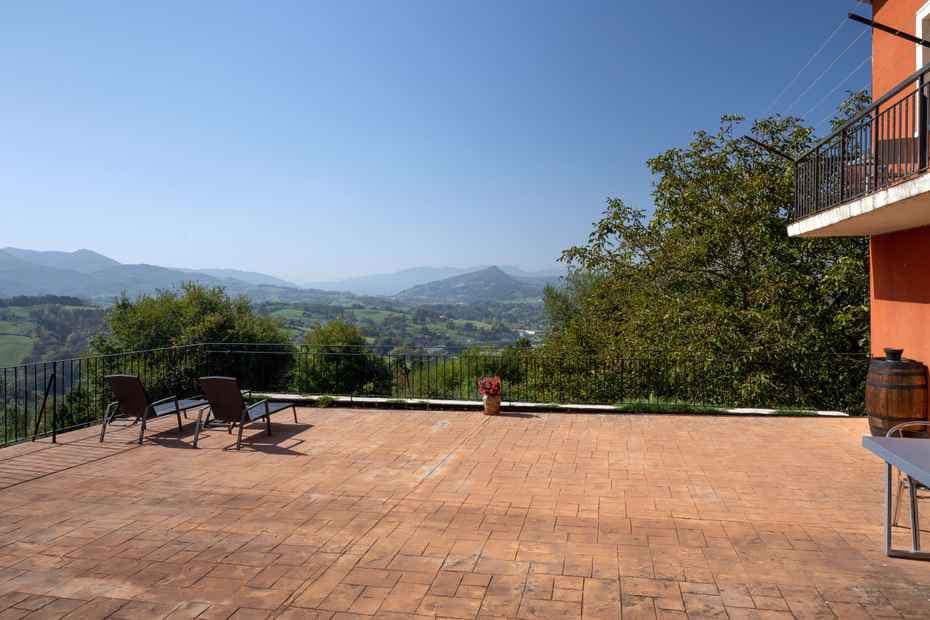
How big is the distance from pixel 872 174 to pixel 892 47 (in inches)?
80.8

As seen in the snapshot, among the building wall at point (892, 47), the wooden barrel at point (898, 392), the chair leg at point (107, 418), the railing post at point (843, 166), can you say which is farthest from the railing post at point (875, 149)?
the chair leg at point (107, 418)

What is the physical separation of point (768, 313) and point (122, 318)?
28571 millimetres

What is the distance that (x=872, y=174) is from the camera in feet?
23.1

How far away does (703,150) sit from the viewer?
1595 cm

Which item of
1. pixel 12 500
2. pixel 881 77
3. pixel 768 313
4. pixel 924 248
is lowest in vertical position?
pixel 12 500

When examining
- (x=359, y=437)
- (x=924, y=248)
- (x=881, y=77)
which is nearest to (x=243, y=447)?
(x=359, y=437)

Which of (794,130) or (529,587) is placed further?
(794,130)

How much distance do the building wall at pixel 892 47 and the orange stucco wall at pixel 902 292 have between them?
2.01 metres

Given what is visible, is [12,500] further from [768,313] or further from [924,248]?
[768,313]

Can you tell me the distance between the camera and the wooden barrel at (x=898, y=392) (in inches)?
270

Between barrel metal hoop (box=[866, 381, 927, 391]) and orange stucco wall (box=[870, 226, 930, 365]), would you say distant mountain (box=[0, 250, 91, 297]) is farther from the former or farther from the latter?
barrel metal hoop (box=[866, 381, 927, 391])

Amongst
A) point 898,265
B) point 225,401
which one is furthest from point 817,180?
point 225,401

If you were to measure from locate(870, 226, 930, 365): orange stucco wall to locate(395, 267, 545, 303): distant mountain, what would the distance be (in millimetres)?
94228

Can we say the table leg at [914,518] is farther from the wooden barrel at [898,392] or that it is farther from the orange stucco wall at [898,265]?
the orange stucco wall at [898,265]
